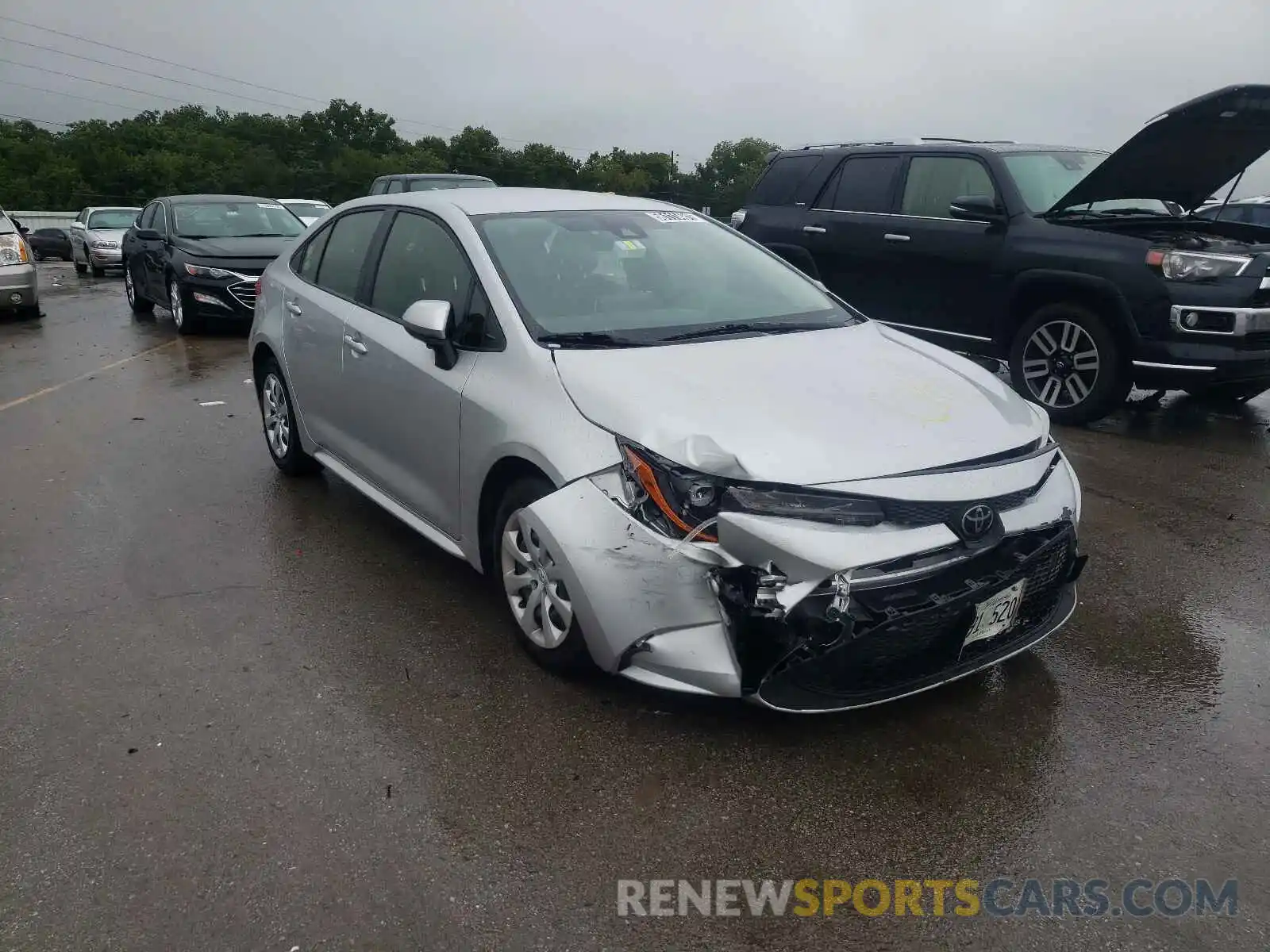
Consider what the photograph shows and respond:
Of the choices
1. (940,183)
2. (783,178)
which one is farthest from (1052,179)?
(783,178)

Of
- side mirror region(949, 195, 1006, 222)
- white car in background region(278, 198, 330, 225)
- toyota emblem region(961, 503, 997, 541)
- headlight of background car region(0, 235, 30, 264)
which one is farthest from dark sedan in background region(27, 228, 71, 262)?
toyota emblem region(961, 503, 997, 541)

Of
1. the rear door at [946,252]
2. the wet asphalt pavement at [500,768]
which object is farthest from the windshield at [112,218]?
the wet asphalt pavement at [500,768]

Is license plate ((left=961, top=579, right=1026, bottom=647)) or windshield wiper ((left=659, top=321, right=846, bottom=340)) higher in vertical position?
windshield wiper ((left=659, top=321, right=846, bottom=340))

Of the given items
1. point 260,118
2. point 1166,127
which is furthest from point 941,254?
point 260,118

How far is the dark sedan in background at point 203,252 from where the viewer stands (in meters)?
12.5

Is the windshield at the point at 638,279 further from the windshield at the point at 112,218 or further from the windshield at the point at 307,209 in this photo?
the windshield at the point at 112,218

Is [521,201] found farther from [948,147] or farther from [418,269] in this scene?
[948,147]

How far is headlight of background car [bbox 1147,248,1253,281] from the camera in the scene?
6.57m

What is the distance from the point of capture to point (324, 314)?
5145 mm

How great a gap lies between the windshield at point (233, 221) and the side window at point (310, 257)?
333 inches

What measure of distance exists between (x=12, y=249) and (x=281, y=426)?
403 inches

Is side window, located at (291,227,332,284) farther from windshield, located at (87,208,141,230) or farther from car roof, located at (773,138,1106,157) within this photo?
windshield, located at (87,208,141,230)

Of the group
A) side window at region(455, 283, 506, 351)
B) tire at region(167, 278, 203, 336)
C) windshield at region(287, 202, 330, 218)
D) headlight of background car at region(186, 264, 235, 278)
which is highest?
side window at region(455, 283, 506, 351)

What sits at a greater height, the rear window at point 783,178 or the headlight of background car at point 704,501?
the rear window at point 783,178
